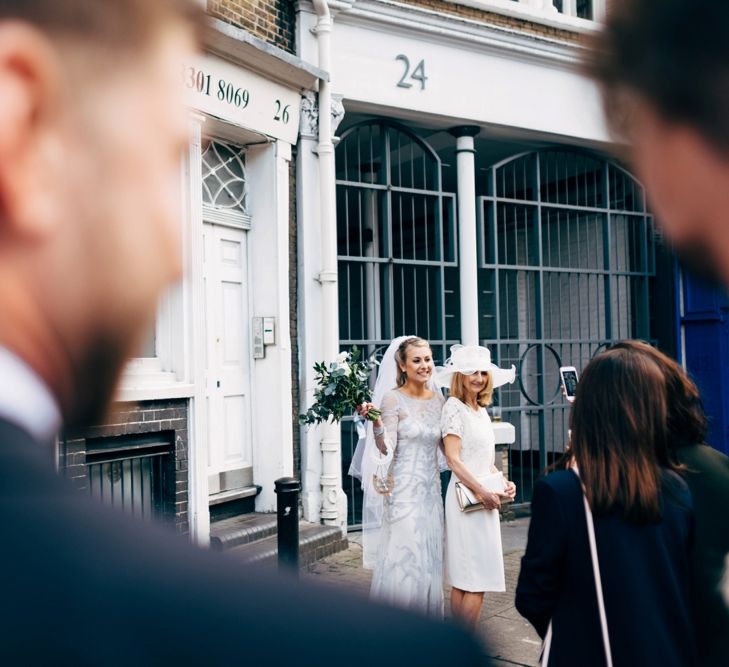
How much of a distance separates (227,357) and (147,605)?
716cm

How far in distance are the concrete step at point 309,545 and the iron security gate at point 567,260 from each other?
3157 millimetres

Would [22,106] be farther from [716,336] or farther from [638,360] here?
[716,336]

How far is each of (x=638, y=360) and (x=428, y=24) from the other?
6.99 meters

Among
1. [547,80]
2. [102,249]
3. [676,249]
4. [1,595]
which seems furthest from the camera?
[547,80]

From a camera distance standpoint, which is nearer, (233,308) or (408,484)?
(408,484)

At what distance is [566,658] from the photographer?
7.98 ft

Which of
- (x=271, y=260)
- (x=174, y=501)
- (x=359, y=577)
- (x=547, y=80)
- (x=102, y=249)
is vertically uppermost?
(x=547, y=80)

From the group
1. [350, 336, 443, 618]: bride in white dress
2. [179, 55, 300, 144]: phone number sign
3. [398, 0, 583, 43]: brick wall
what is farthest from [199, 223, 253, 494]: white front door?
[398, 0, 583, 43]: brick wall

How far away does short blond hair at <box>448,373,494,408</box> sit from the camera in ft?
18.0

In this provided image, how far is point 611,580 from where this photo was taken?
2352 mm

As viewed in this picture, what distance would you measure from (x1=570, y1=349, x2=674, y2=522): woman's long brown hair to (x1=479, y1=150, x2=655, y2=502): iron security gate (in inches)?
269

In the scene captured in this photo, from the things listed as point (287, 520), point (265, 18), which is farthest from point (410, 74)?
point (287, 520)

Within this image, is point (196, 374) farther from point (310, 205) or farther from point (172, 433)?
point (310, 205)

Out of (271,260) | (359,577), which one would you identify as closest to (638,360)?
(359,577)
